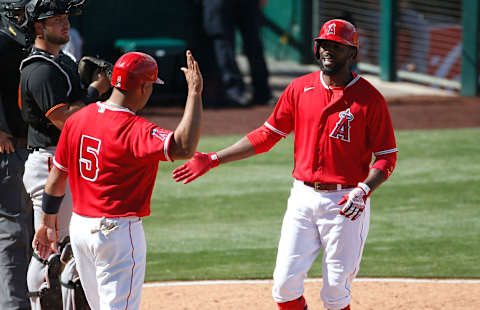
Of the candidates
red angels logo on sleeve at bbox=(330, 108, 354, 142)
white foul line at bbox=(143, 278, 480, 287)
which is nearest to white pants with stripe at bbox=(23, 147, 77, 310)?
red angels logo on sleeve at bbox=(330, 108, 354, 142)

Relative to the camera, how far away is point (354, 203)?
4570 mm

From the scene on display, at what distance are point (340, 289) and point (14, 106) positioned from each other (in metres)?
2.46

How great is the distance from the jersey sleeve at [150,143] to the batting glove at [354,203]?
1.15 meters

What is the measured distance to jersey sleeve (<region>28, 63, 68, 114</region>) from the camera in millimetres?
4766

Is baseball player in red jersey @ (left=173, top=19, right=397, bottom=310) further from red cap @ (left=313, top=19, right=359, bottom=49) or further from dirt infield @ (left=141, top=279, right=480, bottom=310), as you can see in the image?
dirt infield @ (left=141, top=279, right=480, bottom=310)

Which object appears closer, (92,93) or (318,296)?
(92,93)

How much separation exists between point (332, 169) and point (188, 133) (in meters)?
1.19

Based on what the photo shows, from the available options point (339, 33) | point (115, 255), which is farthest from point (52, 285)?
point (339, 33)

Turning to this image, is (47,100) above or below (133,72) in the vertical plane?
below

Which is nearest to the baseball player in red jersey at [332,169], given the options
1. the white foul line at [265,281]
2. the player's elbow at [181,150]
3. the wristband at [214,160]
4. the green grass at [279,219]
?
the wristband at [214,160]

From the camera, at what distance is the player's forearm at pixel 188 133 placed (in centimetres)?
399

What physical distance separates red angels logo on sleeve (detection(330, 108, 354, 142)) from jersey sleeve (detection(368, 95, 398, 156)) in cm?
13

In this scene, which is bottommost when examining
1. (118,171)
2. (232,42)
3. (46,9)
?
(232,42)

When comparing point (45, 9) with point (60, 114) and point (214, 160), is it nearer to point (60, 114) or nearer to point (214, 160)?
point (60, 114)
